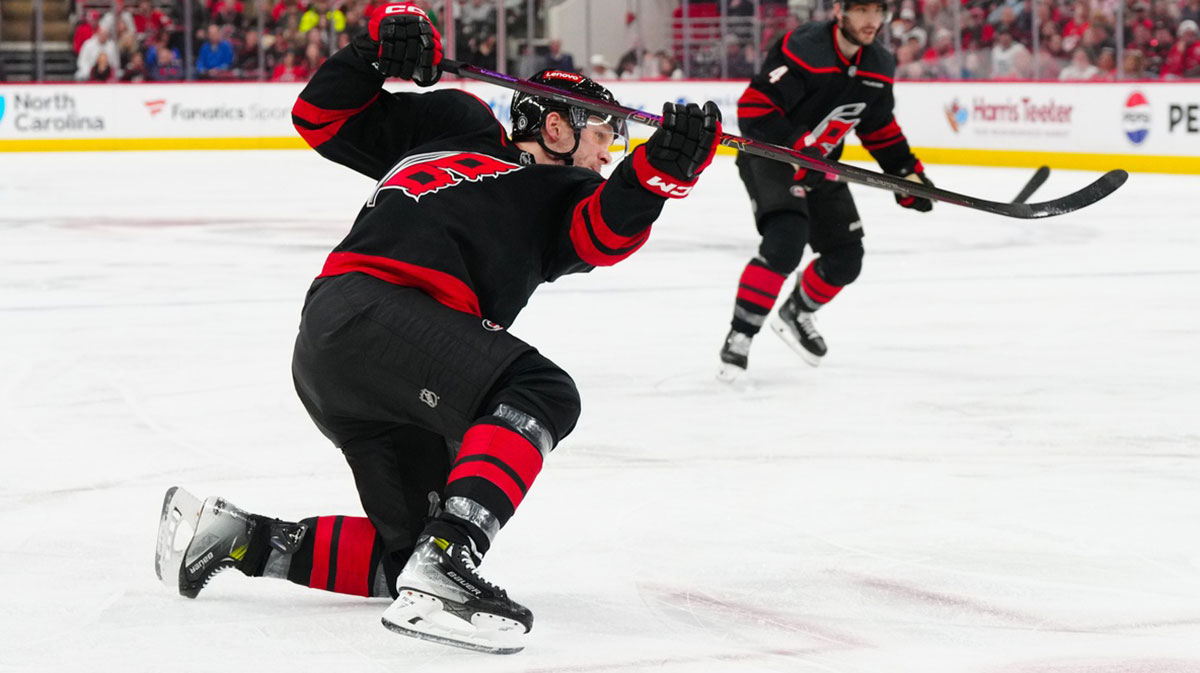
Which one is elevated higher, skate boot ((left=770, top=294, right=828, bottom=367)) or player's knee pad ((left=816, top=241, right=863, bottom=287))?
player's knee pad ((left=816, top=241, right=863, bottom=287))

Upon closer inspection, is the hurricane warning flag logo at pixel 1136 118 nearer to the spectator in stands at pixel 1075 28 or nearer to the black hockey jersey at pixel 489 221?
the spectator in stands at pixel 1075 28

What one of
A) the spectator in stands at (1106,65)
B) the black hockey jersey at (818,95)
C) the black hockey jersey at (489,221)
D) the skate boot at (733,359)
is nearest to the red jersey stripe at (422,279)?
the black hockey jersey at (489,221)

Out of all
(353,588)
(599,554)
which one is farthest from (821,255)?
(353,588)

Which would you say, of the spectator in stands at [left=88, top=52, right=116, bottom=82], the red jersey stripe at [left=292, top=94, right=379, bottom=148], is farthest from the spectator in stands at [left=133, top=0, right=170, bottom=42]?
the red jersey stripe at [left=292, top=94, right=379, bottom=148]

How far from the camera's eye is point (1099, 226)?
764 cm

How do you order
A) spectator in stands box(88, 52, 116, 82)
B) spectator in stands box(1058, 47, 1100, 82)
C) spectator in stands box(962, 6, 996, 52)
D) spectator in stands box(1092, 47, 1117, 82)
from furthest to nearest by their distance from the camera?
1. spectator in stands box(88, 52, 116, 82)
2. spectator in stands box(962, 6, 996, 52)
3. spectator in stands box(1058, 47, 1100, 82)
4. spectator in stands box(1092, 47, 1117, 82)

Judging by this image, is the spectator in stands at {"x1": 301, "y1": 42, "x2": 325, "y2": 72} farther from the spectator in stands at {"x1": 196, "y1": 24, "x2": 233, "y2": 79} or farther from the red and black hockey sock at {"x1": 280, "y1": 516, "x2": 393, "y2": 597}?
the red and black hockey sock at {"x1": 280, "y1": 516, "x2": 393, "y2": 597}

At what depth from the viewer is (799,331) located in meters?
4.52

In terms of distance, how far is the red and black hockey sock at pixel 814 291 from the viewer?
14.8 ft

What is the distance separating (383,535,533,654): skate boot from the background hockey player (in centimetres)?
239

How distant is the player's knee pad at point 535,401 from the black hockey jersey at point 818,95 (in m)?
2.32

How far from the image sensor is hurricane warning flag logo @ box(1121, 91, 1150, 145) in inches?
401

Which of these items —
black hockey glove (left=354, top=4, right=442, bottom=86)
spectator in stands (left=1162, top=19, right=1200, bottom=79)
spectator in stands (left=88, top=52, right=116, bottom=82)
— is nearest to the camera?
black hockey glove (left=354, top=4, right=442, bottom=86)

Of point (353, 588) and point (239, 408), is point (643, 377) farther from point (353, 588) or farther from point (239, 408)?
point (353, 588)
